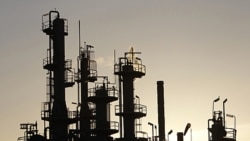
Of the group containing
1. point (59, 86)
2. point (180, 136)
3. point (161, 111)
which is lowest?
point (180, 136)

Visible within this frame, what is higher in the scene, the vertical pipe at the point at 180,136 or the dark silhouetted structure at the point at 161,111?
the dark silhouetted structure at the point at 161,111

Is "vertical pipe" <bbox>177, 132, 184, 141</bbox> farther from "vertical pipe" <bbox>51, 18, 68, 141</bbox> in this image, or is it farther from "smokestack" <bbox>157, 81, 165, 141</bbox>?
"vertical pipe" <bbox>51, 18, 68, 141</bbox>

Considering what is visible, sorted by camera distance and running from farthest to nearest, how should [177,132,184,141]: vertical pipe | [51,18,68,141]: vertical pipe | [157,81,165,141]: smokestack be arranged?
[157,81,165,141]: smokestack < [177,132,184,141]: vertical pipe < [51,18,68,141]: vertical pipe

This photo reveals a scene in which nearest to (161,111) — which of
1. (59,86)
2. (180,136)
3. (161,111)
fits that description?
(161,111)

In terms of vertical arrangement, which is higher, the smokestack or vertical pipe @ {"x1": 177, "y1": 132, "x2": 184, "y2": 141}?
the smokestack

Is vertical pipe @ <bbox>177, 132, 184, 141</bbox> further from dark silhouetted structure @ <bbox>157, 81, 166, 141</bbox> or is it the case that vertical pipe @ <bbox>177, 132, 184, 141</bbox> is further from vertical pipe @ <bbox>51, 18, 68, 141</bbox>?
vertical pipe @ <bbox>51, 18, 68, 141</bbox>

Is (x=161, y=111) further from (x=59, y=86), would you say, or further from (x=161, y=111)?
(x=59, y=86)

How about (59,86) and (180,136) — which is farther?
(180,136)

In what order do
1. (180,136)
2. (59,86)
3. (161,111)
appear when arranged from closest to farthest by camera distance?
(59,86), (180,136), (161,111)

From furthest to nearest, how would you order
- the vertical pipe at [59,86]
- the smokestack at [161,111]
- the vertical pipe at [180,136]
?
the smokestack at [161,111] → the vertical pipe at [180,136] → the vertical pipe at [59,86]

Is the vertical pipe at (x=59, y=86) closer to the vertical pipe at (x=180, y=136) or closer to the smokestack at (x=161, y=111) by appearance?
the vertical pipe at (x=180, y=136)

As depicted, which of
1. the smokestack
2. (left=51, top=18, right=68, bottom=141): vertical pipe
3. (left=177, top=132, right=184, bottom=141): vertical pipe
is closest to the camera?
(left=51, top=18, right=68, bottom=141): vertical pipe

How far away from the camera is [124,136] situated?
66.6 metres

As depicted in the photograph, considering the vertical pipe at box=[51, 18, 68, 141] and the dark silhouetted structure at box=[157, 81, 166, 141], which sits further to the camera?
the dark silhouetted structure at box=[157, 81, 166, 141]
